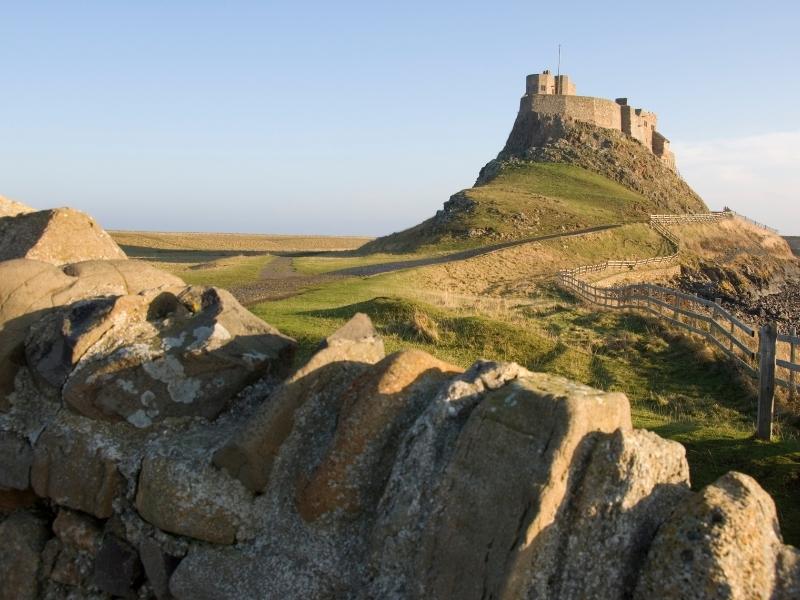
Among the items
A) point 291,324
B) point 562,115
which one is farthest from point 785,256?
point 291,324

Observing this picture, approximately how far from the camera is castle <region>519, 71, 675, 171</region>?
96875 mm

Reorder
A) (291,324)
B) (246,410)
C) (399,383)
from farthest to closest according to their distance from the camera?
(291,324)
(246,410)
(399,383)

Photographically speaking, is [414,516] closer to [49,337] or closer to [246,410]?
[246,410]

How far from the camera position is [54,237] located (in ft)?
33.1

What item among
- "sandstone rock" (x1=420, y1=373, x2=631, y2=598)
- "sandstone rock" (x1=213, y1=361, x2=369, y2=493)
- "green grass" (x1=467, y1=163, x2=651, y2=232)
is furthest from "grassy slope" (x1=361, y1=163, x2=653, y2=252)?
"sandstone rock" (x1=420, y1=373, x2=631, y2=598)

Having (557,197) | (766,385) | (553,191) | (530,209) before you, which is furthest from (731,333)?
(553,191)

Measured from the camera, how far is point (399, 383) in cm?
595

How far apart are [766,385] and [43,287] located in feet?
33.7

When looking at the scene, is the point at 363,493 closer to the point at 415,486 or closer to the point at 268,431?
the point at 415,486

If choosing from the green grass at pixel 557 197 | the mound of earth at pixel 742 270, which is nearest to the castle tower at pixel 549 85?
the green grass at pixel 557 197

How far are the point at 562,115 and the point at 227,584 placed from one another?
322 feet

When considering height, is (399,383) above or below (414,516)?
above

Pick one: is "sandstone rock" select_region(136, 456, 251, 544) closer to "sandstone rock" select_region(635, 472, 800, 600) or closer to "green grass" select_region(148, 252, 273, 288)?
"sandstone rock" select_region(635, 472, 800, 600)

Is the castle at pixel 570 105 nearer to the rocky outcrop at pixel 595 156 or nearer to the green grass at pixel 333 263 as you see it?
the rocky outcrop at pixel 595 156
